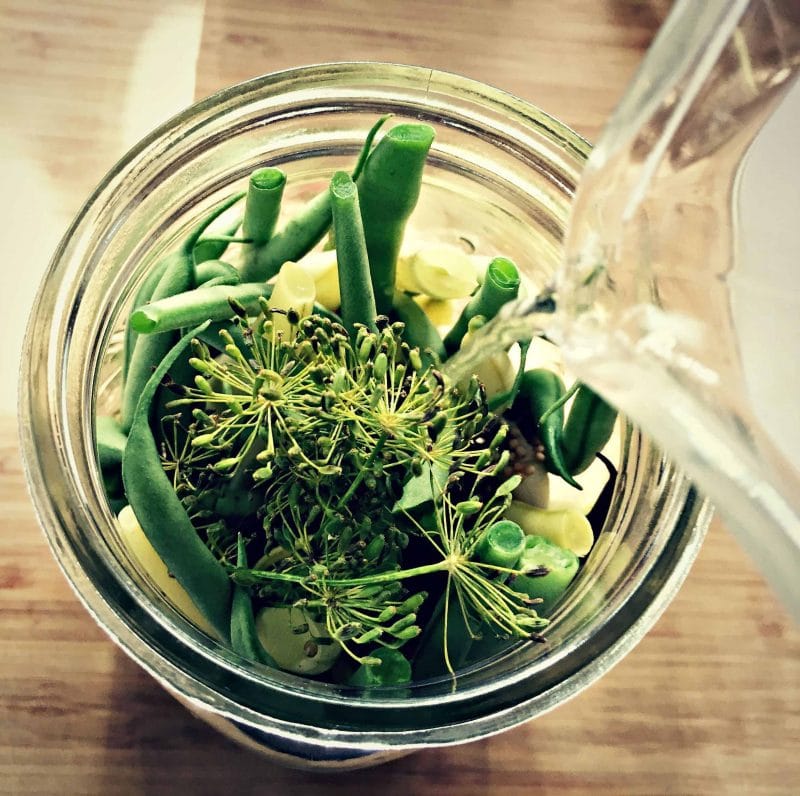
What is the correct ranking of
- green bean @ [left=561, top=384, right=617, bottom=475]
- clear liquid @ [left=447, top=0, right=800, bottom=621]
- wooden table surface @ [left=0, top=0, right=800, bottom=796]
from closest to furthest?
clear liquid @ [left=447, top=0, right=800, bottom=621]
green bean @ [left=561, top=384, right=617, bottom=475]
wooden table surface @ [left=0, top=0, right=800, bottom=796]

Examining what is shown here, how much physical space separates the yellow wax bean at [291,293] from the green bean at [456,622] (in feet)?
0.43

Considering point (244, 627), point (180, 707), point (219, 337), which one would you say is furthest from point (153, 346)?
point (180, 707)

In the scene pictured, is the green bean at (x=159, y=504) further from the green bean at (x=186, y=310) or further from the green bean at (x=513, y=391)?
the green bean at (x=513, y=391)

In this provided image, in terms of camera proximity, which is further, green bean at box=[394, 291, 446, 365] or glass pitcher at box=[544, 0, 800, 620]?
green bean at box=[394, 291, 446, 365]

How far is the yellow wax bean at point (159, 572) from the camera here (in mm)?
413

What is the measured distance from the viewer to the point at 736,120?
0.44 meters

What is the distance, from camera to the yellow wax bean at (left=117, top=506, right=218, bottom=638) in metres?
0.41

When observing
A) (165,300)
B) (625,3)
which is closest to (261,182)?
(165,300)

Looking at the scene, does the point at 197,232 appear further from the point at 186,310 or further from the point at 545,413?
the point at 545,413

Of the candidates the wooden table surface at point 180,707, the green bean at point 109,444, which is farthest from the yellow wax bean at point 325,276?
the wooden table surface at point 180,707

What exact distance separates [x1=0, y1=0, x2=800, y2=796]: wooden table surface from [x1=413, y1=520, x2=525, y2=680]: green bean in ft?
0.54

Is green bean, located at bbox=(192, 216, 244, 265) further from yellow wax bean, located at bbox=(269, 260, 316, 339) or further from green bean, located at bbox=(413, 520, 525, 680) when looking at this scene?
green bean, located at bbox=(413, 520, 525, 680)

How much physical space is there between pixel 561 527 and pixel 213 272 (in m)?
0.20

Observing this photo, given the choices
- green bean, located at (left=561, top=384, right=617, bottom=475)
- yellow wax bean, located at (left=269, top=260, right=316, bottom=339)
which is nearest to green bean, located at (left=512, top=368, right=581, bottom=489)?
green bean, located at (left=561, top=384, right=617, bottom=475)
